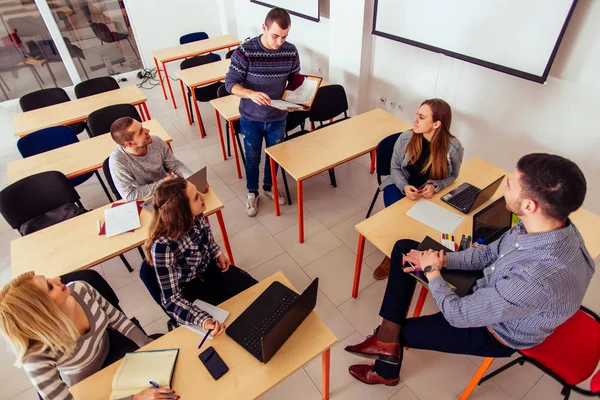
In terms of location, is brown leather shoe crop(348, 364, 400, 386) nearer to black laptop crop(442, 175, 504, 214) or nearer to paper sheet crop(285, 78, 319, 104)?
black laptop crop(442, 175, 504, 214)

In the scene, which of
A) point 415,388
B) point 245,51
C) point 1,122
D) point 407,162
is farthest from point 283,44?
point 1,122

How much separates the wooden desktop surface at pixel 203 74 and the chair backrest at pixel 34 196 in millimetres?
1960

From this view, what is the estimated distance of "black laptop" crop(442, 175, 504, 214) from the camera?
220 cm

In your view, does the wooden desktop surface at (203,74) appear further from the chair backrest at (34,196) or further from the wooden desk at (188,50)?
the chair backrest at (34,196)

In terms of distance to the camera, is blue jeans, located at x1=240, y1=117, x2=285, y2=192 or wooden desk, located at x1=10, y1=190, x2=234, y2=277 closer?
wooden desk, located at x1=10, y1=190, x2=234, y2=277

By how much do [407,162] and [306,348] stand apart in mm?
1552

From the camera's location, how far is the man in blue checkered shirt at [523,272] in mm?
1323

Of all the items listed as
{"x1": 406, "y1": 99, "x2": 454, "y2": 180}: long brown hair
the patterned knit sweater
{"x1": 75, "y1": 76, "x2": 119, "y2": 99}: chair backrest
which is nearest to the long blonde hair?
the patterned knit sweater

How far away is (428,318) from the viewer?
1888mm

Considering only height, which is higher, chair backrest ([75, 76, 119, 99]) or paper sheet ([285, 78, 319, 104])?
paper sheet ([285, 78, 319, 104])

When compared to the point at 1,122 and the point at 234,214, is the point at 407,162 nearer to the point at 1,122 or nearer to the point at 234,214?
the point at 234,214

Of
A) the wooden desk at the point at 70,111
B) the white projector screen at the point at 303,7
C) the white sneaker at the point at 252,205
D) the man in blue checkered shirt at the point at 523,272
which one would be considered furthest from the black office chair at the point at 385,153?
the wooden desk at the point at 70,111

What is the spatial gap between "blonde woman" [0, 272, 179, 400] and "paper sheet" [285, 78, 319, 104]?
1.99 m

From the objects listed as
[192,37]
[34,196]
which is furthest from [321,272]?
[192,37]
